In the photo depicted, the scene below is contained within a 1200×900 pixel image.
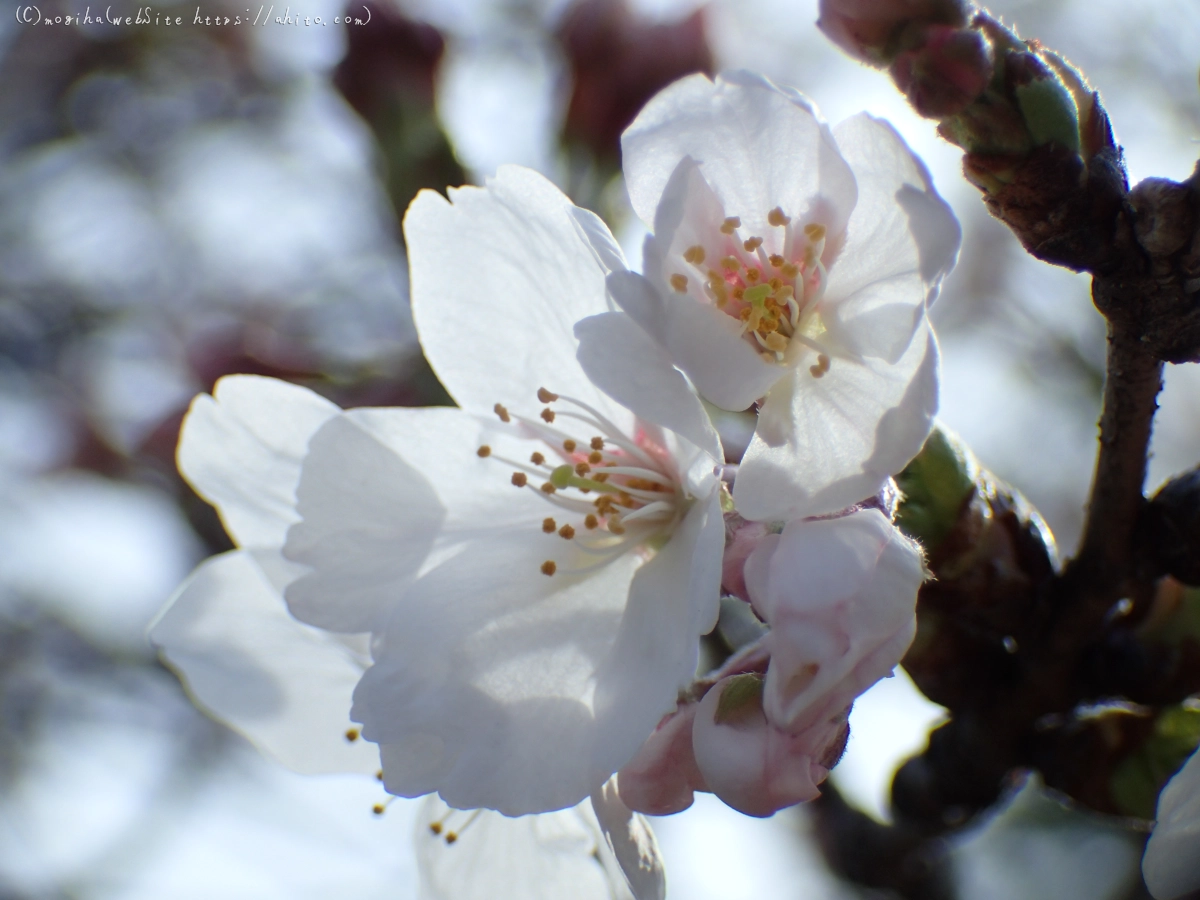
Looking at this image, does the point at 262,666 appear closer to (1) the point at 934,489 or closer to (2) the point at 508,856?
(2) the point at 508,856

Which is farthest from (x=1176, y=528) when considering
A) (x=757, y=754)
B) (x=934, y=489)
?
(x=757, y=754)

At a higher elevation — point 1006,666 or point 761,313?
point 761,313

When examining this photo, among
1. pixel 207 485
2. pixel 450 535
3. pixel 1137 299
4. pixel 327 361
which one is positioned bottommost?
pixel 327 361

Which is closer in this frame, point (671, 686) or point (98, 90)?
point (671, 686)

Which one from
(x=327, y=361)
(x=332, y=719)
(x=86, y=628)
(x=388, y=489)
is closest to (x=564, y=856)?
(x=332, y=719)

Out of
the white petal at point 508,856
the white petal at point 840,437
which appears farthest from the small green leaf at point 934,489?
the white petal at point 508,856

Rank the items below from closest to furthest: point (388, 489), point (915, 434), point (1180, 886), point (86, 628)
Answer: point (915, 434) < point (1180, 886) < point (388, 489) < point (86, 628)

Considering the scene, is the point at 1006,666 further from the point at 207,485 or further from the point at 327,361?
the point at 327,361

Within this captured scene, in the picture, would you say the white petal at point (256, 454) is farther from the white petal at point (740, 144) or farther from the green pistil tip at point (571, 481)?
the white petal at point (740, 144)
